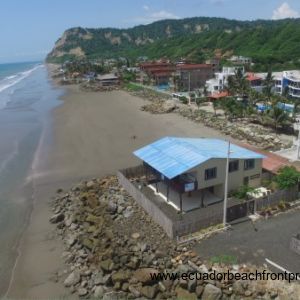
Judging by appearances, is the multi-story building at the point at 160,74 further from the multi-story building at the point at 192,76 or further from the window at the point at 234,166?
the window at the point at 234,166

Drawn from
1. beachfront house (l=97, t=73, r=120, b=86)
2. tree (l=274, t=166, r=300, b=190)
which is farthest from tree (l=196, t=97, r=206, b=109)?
beachfront house (l=97, t=73, r=120, b=86)

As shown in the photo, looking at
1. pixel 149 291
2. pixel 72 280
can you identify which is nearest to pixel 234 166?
pixel 149 291

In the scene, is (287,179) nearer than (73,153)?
Yes

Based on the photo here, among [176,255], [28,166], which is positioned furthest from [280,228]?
[28,166]

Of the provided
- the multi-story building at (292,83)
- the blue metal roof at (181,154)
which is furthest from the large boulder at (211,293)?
the multi-story building at (292,83)

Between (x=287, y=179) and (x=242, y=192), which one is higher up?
(x=287, y=179)

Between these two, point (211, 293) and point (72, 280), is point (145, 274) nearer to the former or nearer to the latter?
point (211, 293)

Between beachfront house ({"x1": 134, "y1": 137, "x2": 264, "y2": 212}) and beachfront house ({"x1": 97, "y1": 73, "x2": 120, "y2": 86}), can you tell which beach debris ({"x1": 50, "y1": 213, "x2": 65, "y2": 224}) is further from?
beachfront house ({"x1": 97, "y1": 73, "x2": 120, "y2": 86})
